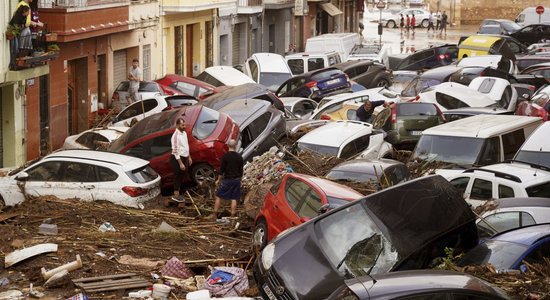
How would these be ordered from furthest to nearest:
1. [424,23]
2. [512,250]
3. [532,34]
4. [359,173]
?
[424,23]
[532,34]
[359,173]
[512,250]

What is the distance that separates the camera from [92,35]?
104ft

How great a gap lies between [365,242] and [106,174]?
7.78m

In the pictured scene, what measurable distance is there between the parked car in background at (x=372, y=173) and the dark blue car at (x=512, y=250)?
14.7 feet

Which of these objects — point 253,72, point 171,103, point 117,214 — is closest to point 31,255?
point 117,214

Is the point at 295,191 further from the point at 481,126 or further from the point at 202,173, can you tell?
the point at 481,126

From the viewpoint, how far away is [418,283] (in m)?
10.6

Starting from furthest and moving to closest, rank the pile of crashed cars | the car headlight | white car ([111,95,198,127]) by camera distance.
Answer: white car ([111,95,198,127])
the car headlight
the pile of crashed cars

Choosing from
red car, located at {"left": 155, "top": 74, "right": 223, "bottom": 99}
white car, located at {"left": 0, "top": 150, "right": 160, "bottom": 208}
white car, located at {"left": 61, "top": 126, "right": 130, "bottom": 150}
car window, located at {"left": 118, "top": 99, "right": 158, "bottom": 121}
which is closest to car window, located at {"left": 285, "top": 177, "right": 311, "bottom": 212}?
white car, located at {"left": 0, "top": 150, "right": 160, "bottom": 208}

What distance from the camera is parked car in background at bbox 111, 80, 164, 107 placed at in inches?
1273

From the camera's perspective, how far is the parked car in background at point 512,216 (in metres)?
16.0

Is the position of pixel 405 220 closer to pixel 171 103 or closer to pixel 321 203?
pixel 321 203

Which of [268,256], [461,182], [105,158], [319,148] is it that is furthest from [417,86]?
[268,256]

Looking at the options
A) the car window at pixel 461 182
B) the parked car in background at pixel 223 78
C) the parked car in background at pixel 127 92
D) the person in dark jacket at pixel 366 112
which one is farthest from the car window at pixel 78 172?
the parked car in background at pixel 223 78

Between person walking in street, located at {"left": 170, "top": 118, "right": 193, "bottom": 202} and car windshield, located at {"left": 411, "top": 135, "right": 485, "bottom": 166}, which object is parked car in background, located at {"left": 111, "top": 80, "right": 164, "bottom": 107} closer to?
person walking in street, located at {"left": 170, "top": 118, "right": 193, "bottom": 202}
